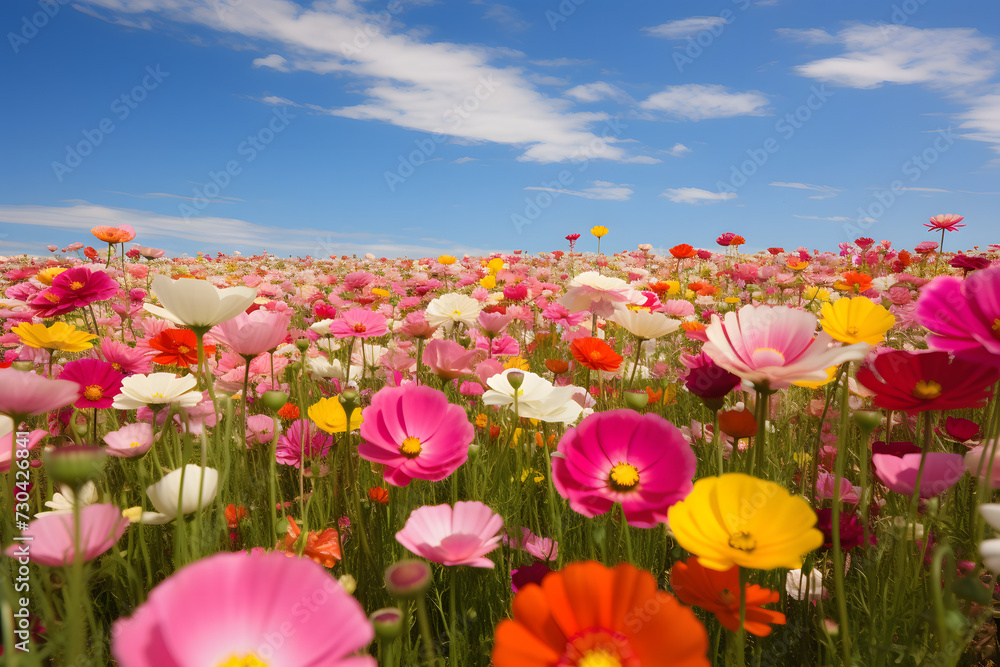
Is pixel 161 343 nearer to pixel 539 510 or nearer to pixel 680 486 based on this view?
pixel 539 510

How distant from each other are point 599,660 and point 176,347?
1.58m

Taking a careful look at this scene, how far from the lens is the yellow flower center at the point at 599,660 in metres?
0.59

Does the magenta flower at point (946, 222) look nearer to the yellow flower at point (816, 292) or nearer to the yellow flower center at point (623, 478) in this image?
the yellow flower at point (816, 292)

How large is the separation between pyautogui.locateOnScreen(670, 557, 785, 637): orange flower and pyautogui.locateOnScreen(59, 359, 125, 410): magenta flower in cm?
148

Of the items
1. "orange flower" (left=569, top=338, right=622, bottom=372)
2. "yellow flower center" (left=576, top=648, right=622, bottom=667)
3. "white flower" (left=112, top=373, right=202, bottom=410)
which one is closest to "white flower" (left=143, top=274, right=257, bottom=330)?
"white flower" (left=112, top=373, right=202, bottom=410)

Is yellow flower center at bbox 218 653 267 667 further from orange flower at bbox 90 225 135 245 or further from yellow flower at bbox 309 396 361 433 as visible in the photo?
orange flower at bbox 90 225 135 245

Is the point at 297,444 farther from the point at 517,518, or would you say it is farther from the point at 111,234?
the point at 111,234

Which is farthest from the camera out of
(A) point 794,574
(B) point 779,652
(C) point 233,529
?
(C) point 233,529

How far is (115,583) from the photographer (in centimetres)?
111

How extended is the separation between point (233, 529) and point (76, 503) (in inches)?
36.5

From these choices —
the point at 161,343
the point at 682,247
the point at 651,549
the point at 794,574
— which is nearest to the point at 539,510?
the point at 651,549

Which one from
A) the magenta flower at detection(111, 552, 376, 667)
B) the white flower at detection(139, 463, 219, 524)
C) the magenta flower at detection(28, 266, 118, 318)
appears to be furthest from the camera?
the magenta flower at detection(28, 266, 118, 318)

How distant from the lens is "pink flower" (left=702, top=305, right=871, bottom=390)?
32.0 inches

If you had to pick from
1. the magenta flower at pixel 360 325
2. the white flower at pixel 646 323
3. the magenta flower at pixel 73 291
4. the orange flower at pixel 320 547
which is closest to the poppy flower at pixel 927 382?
the white flower at pixel 646 323
